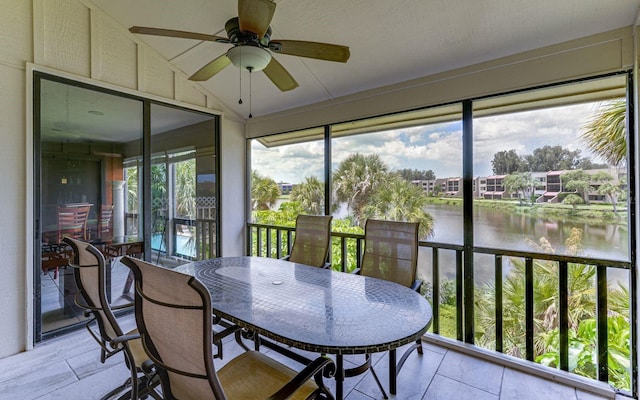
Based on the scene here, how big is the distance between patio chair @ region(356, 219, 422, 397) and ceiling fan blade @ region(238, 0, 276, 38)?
5.98ft

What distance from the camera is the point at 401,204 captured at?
3.28 meters

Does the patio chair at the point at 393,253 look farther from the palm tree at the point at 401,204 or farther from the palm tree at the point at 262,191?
the palm tree at the point at 262,191

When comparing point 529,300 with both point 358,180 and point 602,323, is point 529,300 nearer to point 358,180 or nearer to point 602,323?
point 602,323

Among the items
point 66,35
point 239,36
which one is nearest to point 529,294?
point 239,36

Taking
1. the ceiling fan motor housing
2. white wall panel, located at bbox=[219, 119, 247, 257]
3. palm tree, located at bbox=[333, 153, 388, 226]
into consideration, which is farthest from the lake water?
white wall panel, located at bbox=[219, 119, 247, 257]

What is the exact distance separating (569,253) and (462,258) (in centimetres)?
79

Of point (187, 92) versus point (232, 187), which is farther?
point (232, 187)

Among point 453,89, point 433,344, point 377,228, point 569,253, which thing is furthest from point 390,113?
point 433,344

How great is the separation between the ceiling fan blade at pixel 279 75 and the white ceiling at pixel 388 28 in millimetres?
645

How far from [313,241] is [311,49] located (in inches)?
73.7

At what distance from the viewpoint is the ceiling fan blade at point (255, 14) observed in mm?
1659

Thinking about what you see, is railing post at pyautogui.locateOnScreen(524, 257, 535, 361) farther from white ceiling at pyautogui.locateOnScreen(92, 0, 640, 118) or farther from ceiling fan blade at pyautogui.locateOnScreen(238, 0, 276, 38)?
ceiling fan blade at pyautogui.locateOnScreen(238, 0, 276, 38)

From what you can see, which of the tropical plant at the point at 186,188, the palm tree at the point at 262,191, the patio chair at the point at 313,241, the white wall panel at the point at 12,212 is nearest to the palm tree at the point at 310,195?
the palm tree at the point at 262,191

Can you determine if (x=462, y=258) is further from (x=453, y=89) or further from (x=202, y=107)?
(x=202, y=107)
